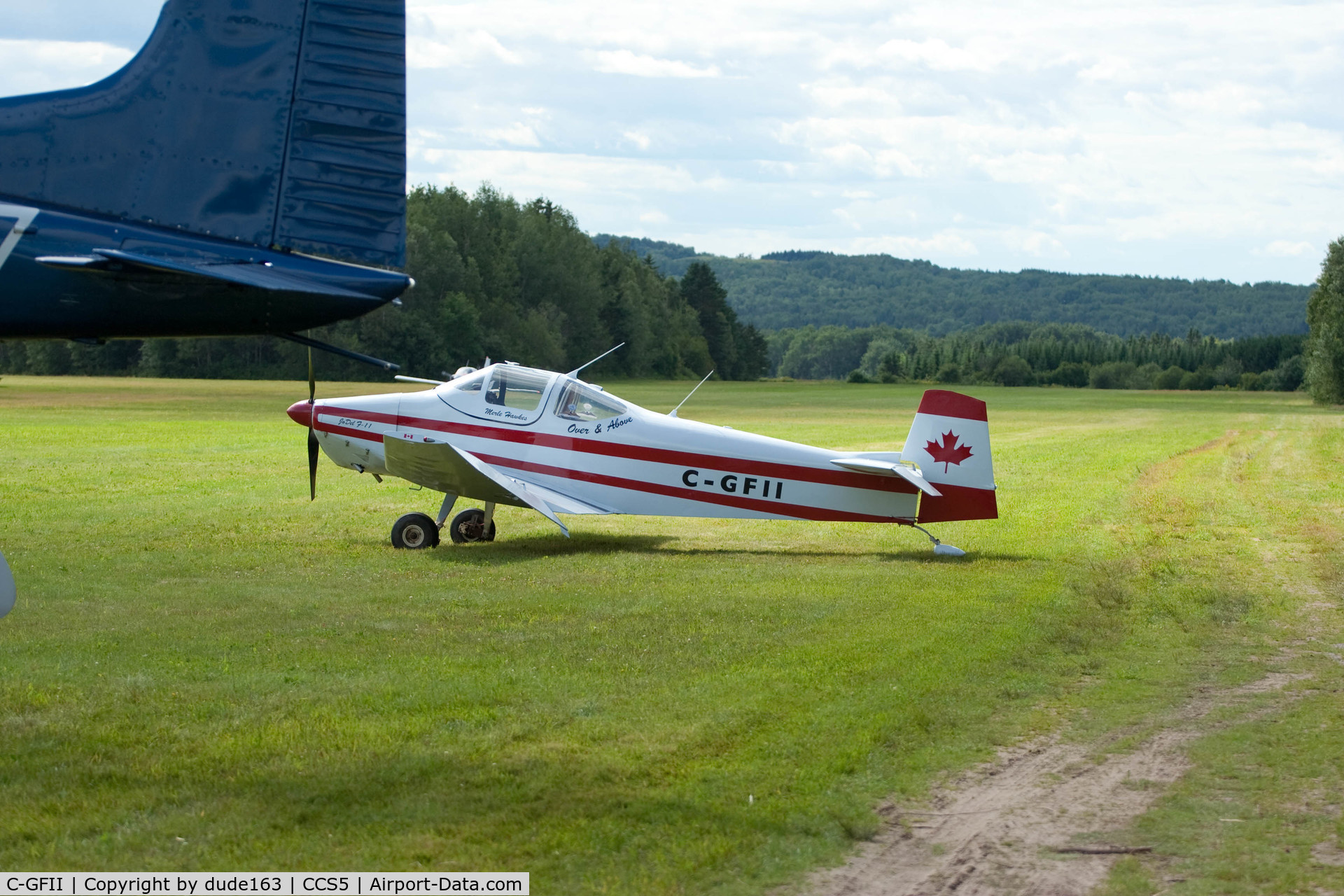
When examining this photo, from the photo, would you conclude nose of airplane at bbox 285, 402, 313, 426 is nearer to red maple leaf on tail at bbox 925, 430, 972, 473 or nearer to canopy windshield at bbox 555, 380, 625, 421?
canopy windshield at bbox 555, 380, 625, 421

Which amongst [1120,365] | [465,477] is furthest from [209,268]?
[1120,365]

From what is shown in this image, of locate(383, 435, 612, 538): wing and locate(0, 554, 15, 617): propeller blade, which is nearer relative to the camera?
locate(0, 554, 15, 617): propeller blade

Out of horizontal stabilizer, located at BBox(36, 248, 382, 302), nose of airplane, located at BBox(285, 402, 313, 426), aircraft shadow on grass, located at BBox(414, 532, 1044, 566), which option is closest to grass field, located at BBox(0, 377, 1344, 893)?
aircraft shadow on grass, located at BBox(414, 532, 1044, 566)

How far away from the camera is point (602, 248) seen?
109312 millimetres

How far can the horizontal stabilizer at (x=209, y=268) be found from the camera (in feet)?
19.5

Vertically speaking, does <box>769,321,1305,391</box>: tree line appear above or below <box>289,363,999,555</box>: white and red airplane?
above

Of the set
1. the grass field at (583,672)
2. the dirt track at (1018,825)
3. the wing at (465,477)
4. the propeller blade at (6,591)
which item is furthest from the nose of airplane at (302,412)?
the dirt track at (1018,825)

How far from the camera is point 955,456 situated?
12477 millimetres

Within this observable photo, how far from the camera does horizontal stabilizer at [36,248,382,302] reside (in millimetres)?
5945

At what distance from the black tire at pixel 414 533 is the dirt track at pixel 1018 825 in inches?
327

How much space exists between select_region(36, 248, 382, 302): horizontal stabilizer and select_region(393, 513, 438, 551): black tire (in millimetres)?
7064

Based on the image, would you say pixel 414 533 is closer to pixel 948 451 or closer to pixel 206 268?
pixel 948 451

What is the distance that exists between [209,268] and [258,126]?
36.5 inches

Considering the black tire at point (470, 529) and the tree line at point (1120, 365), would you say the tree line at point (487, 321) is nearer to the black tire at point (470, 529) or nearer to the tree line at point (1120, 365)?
the tree line at point (1120, 365)
